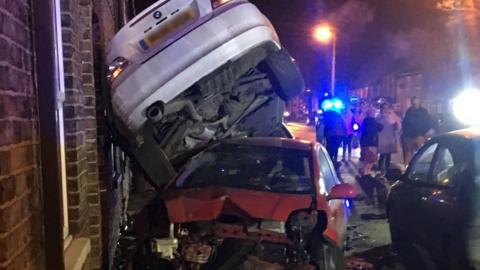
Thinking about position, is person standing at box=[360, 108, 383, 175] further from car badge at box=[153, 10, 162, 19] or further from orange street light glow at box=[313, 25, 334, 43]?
orange street light glow at box=[313, 25, 334, 43]

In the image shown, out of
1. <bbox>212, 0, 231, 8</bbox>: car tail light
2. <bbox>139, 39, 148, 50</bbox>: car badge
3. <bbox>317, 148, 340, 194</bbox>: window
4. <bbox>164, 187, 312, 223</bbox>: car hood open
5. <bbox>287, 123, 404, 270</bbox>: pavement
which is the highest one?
<bbox>212, 0, 231, 8</bbox>: car tail light

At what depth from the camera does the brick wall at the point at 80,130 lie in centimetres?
452

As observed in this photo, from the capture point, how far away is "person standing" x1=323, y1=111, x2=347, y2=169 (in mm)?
15156

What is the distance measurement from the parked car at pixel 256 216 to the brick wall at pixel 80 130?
2.02 feet

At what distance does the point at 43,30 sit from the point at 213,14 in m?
3.47

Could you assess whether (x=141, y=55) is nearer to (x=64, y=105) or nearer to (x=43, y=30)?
(x=64, y=105)

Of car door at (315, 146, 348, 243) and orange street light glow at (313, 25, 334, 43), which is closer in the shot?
car door at (315, 146, 348, 243)

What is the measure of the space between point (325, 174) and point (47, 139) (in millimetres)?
3737

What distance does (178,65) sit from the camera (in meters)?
6.23

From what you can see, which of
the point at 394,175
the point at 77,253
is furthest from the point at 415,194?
the point at 77,253

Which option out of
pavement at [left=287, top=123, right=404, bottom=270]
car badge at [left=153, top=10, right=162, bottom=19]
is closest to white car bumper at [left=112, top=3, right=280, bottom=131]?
car badge at [left=153, top=10, right=162, bottom=19]

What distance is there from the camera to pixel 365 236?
8.82 metres

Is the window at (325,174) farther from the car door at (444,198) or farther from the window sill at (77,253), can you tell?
the window sill at (77,253)

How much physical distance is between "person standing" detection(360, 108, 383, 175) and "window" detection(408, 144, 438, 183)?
26.1 feet
